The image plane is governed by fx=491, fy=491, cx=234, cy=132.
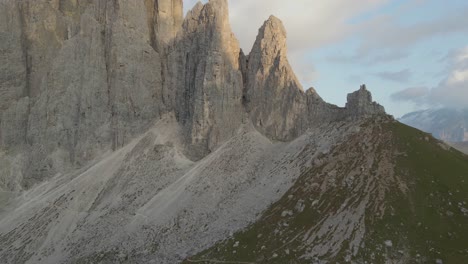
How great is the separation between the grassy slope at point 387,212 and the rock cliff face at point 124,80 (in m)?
20.2

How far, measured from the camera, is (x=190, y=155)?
94562 millimetres

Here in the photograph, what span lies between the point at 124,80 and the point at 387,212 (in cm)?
6373

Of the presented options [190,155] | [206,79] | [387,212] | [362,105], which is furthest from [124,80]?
[387,212]

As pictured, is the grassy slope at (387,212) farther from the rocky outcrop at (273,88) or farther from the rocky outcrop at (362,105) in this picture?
the rocky outcrop at (273,88)

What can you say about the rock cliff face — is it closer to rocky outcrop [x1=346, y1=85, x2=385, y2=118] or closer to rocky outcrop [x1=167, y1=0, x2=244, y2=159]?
rocky outcrop [x1=167, y1=0, x2=244, y2=159]

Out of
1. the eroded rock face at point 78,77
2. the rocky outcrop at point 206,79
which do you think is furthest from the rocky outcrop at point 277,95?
the eroded rock face at point 78,77

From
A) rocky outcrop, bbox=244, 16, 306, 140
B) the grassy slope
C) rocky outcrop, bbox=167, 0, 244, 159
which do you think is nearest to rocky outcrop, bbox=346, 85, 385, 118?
the grassy slope

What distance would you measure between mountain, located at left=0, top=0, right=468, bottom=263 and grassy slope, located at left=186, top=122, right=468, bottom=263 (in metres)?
0.22

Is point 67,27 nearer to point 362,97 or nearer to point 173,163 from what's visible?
point 173,163

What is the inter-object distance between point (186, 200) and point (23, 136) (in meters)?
48.2

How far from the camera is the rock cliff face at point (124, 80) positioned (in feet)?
314

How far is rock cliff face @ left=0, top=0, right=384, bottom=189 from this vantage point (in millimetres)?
95562

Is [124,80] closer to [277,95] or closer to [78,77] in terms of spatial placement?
[78,77]

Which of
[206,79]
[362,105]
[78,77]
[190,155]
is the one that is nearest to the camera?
[362,105]
